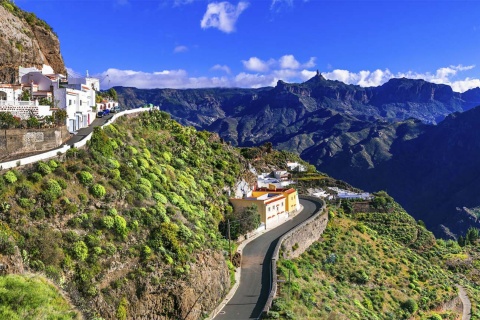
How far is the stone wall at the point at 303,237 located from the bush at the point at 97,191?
1773 centimetres

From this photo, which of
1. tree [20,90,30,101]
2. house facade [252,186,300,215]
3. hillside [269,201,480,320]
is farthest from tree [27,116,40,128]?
house facade [252,186,300,215]

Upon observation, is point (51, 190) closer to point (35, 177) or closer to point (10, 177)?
point (35, 177)

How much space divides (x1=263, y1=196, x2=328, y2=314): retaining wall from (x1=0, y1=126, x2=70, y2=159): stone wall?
17.9 metres

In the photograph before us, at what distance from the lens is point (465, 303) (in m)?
48.4

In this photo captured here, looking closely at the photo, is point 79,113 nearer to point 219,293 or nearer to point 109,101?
point 109,101

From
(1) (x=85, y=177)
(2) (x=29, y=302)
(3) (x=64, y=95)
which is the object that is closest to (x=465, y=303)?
(1) (x=85, y=177)

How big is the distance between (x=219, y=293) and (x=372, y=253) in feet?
87.8

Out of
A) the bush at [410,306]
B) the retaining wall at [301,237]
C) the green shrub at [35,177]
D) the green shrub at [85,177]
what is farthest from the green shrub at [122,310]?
the bush at [410,306]

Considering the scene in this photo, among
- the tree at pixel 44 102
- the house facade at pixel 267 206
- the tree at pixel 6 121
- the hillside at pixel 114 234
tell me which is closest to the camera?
the hillside at pixel 114 234

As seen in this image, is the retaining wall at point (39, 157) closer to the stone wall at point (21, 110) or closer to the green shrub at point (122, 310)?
the stone wall at point (21, 110)

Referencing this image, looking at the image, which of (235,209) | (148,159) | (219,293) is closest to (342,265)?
(235,209)

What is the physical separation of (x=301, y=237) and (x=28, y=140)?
83.8ft

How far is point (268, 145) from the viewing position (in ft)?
335

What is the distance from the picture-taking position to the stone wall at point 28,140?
1022 inches
